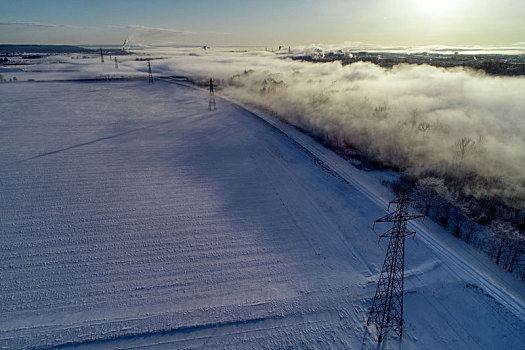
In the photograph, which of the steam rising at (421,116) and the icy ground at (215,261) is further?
the steam rising at (421,116)

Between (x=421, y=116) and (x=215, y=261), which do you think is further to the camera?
(x=421, y=116)

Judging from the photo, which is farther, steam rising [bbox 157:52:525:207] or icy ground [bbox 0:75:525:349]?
steam rising [bbox 157:52:525:207]

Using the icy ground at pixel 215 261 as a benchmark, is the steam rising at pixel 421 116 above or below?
above

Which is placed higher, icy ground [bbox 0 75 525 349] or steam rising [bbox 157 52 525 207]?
steam rising [bbox 157 52 525 207]

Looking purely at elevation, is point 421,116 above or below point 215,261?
above
